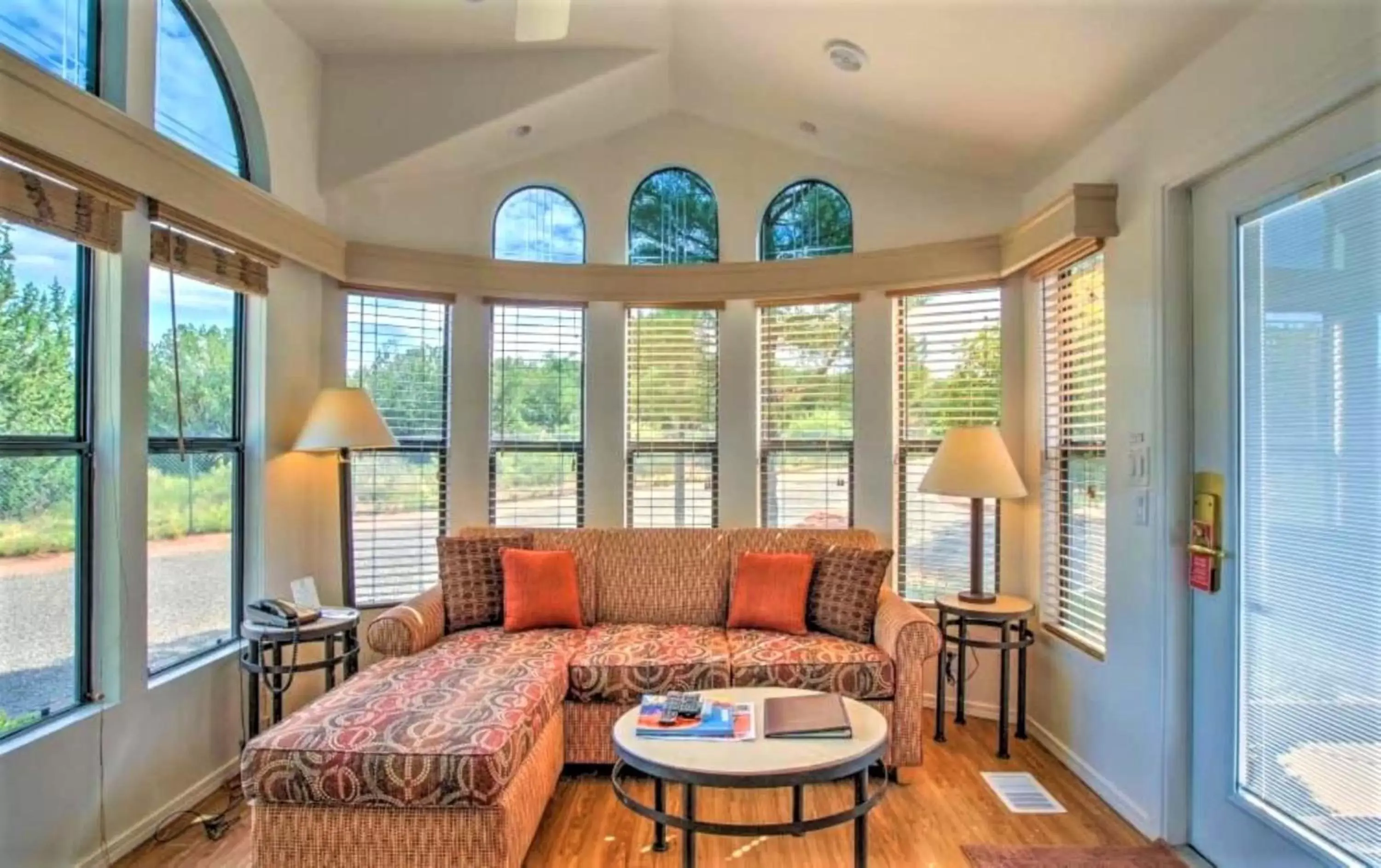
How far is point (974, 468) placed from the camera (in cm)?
335

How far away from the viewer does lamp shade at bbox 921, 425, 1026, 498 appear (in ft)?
10.9

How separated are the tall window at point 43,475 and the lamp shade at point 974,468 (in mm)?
3391

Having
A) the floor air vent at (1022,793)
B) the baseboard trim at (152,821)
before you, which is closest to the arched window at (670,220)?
the floor air vent at (1022,793)

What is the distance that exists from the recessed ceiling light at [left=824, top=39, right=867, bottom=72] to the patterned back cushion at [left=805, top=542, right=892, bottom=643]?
7.22 feet

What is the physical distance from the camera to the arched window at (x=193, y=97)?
2.76m

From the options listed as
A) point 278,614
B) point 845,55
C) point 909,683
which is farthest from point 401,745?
point 845,55

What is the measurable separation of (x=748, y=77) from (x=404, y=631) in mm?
3089

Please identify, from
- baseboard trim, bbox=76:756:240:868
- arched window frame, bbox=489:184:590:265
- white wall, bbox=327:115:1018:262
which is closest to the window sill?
baseboard trim, bbox=76:756:240:868

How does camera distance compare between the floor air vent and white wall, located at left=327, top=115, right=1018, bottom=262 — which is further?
white wall, located at left=327, top=115, right=1018, bottom=262

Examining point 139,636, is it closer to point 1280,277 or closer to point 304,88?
point 304,88

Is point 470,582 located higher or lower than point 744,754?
higher

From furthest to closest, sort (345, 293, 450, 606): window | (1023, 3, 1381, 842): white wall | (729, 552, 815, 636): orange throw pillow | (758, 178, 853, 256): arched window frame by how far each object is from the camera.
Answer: (758, 178, 853, 256): arched window frame, (345, 293, 450, 606): window, (729, 552, 815, 636): orange throw pillow, (1023, 3, 1381, 842): white wall

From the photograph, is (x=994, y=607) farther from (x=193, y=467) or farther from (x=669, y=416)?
(x=193, y=467)

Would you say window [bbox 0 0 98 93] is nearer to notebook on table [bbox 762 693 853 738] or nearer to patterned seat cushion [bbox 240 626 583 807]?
patterned seat cushion [bbox 240 626 583 807]
